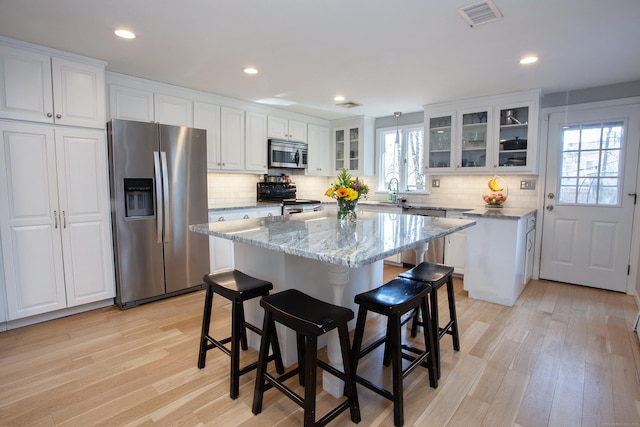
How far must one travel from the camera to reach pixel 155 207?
3252mm

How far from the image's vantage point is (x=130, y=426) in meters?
Answer: 1.67

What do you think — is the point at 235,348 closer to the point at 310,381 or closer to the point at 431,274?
the point at 310,381

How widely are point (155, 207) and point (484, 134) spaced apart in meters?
3.88

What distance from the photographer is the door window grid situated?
3.64 metres

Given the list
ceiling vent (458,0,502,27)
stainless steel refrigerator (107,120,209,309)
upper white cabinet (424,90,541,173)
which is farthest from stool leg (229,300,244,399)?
upper white cabinet (424,90,541,173)

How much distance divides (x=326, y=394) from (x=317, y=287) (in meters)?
0.64

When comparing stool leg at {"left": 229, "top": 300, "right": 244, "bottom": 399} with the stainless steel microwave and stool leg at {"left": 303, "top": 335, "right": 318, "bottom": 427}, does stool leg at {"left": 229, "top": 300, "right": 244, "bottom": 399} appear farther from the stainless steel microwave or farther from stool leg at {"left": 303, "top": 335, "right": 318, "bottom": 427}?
the stainless steel microwave

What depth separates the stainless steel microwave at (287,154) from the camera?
4750mm

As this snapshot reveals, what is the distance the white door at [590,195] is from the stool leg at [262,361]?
3852 mm

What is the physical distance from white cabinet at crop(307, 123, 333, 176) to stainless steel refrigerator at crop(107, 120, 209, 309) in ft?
6.89

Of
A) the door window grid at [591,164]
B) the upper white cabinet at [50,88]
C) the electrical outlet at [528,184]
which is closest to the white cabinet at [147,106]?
the upper white cabinet at [50,88]

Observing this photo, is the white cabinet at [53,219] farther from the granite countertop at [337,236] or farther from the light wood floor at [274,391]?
the granite countertop at [337,236]

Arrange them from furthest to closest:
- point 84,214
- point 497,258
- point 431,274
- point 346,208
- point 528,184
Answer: point 528,184 < point 497,258 < point 84,214 < point 346,208 < point 431,274

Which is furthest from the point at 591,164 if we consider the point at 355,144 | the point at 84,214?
the point at 84,214
